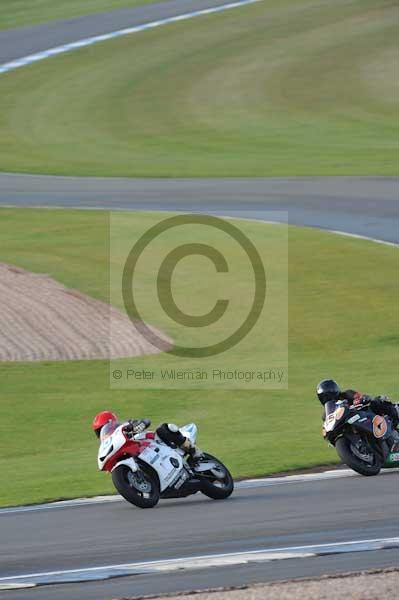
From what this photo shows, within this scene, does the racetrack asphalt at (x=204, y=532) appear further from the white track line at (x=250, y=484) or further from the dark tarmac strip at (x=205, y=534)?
the white track line at (x=250, y=484)

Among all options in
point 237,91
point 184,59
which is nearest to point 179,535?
point 237,91

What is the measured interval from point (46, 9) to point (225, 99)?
2007cm

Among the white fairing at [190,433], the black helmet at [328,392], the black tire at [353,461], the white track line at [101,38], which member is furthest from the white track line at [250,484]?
the white track line at [101,38]

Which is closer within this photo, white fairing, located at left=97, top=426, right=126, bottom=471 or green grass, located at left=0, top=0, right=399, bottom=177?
white fairing, located at left=97, top=426, right=126, bottom=471

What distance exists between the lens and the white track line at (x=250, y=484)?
50.1 ft

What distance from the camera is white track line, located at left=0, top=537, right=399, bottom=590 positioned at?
1121 centimetres

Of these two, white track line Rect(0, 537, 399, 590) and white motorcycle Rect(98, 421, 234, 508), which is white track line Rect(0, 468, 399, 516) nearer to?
white motorcycle Rect(98, 421, 234, 508)

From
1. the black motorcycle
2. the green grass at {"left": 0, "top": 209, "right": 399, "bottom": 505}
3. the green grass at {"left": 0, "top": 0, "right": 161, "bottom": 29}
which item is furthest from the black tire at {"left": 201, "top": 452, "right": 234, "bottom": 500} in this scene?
the green grass at {"left": 0, "top": 0, "right": 161, "bottom": 29}

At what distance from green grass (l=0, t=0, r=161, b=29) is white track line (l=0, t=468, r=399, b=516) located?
54.9 metres

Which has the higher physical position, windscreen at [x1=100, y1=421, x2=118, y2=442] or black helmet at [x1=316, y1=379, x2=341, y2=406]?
black helmet at [x1=316, y1=379, x2=341, y2=406]

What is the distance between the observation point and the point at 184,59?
6072 centimetres

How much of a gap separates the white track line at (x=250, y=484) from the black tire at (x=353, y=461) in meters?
0.20

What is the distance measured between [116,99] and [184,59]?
5561 millimetres

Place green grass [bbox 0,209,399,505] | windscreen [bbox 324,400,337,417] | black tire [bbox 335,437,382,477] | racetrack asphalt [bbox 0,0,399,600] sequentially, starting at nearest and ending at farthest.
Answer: racetrack asphalt [bbox 0,0,399,600]
black tire [bbox 335,437,382,477]
windscreen [bbox 324,400,337,417]
green grass [bbox 0,209,399,505]
